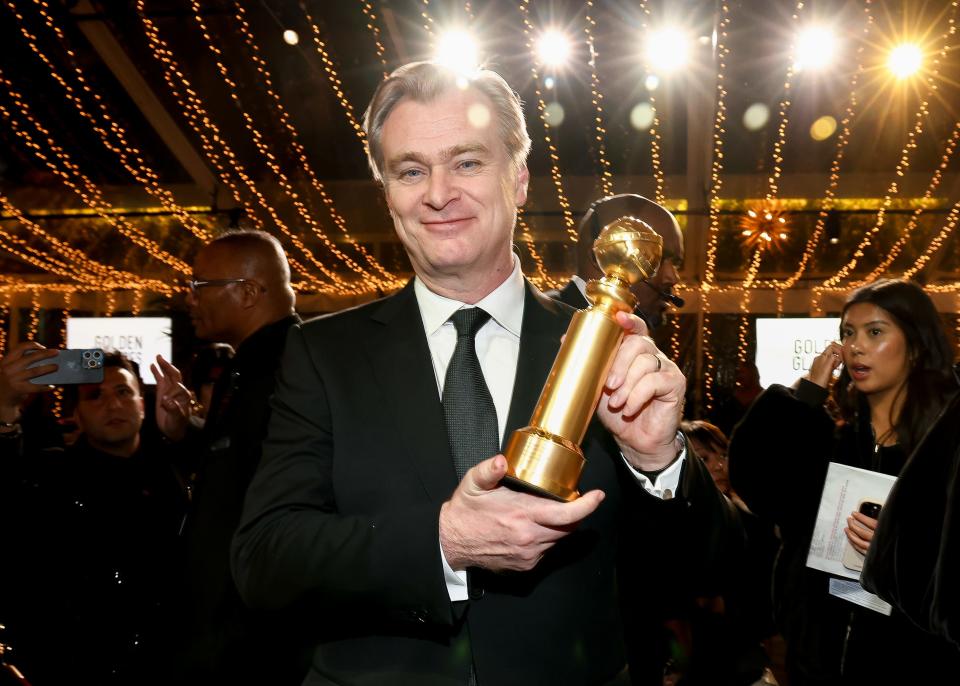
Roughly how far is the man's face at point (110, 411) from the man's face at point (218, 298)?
66 cm

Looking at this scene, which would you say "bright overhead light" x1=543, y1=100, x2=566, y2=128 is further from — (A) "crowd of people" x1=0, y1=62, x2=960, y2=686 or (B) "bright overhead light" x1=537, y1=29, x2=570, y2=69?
(A) "crowd of people" x1=0, y1=62, x2=960, y2=686

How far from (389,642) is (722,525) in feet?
A: 1.67

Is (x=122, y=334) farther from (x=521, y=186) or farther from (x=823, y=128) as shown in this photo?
(x=521, y=186)

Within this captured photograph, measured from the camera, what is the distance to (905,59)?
309 inches

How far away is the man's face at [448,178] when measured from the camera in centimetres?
118

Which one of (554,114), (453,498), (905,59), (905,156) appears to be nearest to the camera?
(453,498)

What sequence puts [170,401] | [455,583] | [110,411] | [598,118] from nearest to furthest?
[455,583]
[110,411]
[170,401]
[598,118]

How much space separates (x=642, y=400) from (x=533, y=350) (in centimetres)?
33

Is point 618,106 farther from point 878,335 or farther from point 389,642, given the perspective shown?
point 389,642

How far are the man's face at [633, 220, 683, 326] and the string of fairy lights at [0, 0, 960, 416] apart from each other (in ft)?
18.4

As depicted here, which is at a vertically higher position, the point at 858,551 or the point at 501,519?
the point at 501,519

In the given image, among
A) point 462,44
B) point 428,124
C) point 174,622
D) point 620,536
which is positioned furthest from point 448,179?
point 462,44

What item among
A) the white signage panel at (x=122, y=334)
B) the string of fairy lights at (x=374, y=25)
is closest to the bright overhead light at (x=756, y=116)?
the string of fairy lights at (x=374, y=25)

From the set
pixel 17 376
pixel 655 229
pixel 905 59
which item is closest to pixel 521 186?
pixel 655 229
